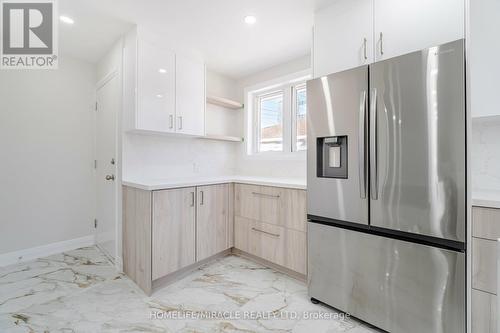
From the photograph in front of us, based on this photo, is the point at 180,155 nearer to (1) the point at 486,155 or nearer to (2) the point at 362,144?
(2) the point at 362,144

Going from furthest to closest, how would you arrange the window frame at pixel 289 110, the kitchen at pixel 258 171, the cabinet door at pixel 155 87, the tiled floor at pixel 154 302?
the window frame at pixel 289 110 < the cabinet door at pixel 155 87 < the tiled floor at pixel 154 302 < the kitchen at pixel 258 171

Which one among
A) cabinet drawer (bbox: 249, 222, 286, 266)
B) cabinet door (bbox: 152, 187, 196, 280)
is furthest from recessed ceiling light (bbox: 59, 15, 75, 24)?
cabinet drawer (bbox: 249, 222, 286, 266)

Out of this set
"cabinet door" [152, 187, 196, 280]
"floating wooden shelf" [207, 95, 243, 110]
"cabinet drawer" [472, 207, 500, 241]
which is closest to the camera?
"cabinet drawer" [472, 207, 500, 241]

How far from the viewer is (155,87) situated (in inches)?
95.3

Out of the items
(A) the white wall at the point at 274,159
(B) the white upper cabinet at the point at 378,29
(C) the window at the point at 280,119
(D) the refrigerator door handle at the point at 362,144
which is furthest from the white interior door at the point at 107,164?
(D) the refrigerator door handle at the point at 362,144

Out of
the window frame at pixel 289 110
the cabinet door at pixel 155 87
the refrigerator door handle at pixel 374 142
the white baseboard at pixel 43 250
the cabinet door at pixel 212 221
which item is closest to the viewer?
the refrigerator door handle at pixel 374 142

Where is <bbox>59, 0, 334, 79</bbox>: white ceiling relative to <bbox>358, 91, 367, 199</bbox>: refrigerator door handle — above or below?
above

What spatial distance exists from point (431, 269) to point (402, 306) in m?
0.31

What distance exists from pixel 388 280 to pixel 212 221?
1671 mm

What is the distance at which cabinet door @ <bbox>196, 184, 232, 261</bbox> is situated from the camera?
2439 millimetres

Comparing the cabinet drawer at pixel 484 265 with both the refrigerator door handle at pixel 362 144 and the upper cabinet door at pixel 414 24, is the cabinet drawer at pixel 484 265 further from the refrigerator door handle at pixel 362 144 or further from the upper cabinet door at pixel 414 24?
the upper cabinet door at pixel 414 24

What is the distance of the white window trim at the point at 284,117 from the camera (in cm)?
296

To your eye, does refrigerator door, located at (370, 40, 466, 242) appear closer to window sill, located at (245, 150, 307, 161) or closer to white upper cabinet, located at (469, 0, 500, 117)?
white upper cabinet, located at (469, 0, 500, 117)

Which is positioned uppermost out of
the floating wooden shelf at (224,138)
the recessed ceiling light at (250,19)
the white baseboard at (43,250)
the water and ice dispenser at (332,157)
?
the recessed ceiling light at (250,19)
